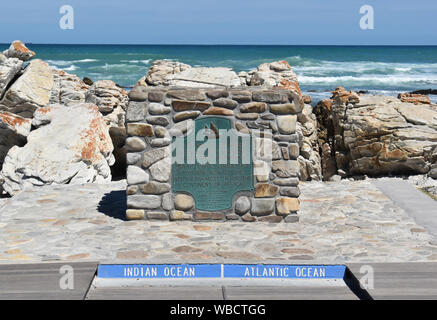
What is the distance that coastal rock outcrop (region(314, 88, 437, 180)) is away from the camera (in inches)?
460

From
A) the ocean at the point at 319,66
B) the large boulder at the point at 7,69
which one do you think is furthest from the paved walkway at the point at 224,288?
the ocean at the point at 319,66

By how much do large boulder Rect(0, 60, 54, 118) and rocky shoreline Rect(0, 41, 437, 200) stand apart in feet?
0.07

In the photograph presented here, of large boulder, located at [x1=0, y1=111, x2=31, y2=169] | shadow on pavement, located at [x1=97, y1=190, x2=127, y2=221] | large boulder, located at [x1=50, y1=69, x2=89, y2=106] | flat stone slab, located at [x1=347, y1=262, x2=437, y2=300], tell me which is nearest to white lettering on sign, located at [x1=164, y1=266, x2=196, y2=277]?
flat stone slab, located at [x1=347, y1=262, x2=437, y2=300]

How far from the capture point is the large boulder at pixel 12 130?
1089 cm

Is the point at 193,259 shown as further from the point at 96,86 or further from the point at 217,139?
the point at 96,86

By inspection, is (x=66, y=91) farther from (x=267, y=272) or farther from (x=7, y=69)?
(x=267, y=272)

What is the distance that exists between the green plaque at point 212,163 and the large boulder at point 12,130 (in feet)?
16.2

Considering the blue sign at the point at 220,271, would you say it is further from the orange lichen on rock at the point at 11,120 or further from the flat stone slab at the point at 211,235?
the orange lichen on rock at the point at 11,120

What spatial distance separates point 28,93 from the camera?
13680 mm

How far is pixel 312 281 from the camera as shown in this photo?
540 cm

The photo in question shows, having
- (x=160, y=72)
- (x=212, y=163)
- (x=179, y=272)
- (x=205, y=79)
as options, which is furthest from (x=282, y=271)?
(x=160, y=72)

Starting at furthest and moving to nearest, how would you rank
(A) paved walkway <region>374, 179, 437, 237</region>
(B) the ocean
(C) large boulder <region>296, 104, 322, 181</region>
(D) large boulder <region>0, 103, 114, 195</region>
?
1. (B) the ocean
2. (C) large boulder <region>296, 104, 322, 181</region>
3. (D) large boulder <region>0, 103, 114, 195</region>
4. (A) paved walkway <region>374, 179, 437, 237</region>

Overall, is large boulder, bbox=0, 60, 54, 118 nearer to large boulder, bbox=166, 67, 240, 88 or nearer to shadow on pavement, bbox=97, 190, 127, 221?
shadow on pavement, bbox=97, 190, 127, 221

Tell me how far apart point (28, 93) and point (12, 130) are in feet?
9.87
